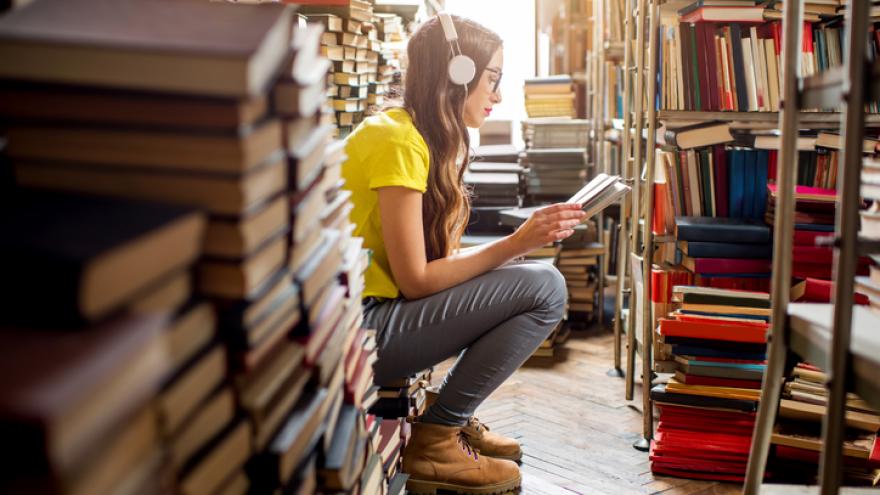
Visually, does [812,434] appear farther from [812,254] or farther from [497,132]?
[497,132]

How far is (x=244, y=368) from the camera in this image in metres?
0.76

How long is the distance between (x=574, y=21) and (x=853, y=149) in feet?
13.5

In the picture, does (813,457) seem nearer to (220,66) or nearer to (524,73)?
(220,66)

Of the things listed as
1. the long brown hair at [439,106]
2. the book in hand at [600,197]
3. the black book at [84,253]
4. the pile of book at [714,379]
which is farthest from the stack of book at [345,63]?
the black book at [84,253]

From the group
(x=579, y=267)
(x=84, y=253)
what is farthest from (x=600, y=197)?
(x=579, y=267)

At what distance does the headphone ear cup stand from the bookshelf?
2.48 ft

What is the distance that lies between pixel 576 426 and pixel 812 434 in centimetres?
64

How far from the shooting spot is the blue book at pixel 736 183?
7.15 feet

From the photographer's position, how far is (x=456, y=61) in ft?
5.80

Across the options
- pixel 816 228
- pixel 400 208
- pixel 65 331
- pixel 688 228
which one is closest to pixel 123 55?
pixel 65 331

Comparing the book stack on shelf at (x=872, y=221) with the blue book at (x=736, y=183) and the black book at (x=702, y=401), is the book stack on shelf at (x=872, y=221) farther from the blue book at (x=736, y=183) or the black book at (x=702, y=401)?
the blue book at (x=736, y=183)

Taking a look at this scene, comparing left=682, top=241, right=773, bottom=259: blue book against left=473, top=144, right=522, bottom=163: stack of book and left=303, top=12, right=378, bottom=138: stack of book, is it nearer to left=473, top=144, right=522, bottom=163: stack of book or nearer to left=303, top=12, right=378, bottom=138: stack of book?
left=303, top=12, right=378, bottom=138: stack of book

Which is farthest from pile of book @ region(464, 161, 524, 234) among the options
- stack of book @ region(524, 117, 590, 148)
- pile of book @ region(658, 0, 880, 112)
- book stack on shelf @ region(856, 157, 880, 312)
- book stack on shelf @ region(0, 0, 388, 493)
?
book stack on shelf @ region(0, 0, 388, 493)

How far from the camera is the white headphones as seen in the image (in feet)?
5.79
